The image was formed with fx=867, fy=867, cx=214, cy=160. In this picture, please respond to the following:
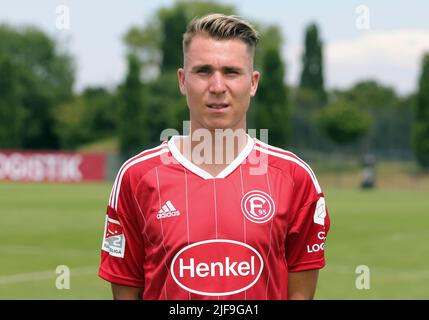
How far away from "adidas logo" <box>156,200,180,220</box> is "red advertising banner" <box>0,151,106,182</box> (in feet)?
148

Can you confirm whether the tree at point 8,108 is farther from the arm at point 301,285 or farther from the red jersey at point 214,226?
the arm at point 301,285

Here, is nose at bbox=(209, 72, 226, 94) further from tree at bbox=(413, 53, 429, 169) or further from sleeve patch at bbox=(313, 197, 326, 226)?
tree at bbox=(413, 53, 429, 169)

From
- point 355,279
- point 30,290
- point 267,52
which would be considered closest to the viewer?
point 30,290

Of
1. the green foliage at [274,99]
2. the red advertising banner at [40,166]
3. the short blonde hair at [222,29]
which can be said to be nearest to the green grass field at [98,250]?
the short blonde hair at [222,29]

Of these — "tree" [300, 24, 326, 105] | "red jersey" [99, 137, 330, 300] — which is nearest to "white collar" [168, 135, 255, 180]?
"red jersey" [99, 137, 330, 300]

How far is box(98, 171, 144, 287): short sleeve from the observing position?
12.3ft

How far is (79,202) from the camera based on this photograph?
29594 millimetres

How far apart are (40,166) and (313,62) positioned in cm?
3327

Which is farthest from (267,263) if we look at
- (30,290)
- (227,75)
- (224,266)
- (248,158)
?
(30,290)

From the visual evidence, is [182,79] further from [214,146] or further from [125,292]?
[125,292]

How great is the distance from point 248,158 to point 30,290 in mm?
8397
